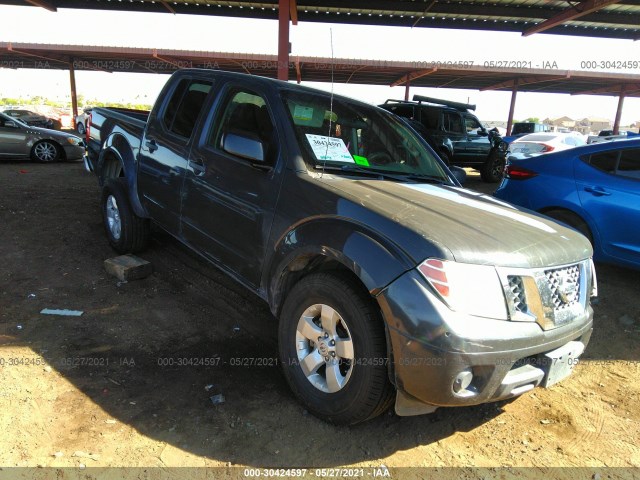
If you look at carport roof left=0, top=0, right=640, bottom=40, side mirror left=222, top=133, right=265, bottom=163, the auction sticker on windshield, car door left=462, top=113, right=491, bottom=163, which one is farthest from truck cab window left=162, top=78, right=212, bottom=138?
carport roof left=0, top=0, right=640, bottom=40

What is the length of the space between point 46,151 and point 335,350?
12.2 meters

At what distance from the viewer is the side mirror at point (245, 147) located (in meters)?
2.93

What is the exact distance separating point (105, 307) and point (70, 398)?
1275 mm

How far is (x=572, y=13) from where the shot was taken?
12.1 metres

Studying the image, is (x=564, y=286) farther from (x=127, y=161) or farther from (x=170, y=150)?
(x=127, y=161)

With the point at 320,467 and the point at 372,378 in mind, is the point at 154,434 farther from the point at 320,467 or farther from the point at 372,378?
the point at 372,378

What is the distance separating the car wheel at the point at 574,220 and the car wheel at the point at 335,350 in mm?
3498

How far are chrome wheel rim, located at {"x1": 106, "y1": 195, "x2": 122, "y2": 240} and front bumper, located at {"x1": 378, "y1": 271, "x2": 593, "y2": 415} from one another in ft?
12.0

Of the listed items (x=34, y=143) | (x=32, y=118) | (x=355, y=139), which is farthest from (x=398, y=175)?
(x=32, y=118)

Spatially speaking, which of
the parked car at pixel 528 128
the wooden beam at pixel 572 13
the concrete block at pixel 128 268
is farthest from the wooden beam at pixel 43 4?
the parked car at pixel 528 128

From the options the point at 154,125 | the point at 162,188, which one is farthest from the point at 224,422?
the point at 154,125

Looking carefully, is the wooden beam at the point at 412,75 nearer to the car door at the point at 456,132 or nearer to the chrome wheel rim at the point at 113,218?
the car door at the point at 456,132

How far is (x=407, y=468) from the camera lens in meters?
2.41

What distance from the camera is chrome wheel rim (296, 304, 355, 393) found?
247 centimetres
